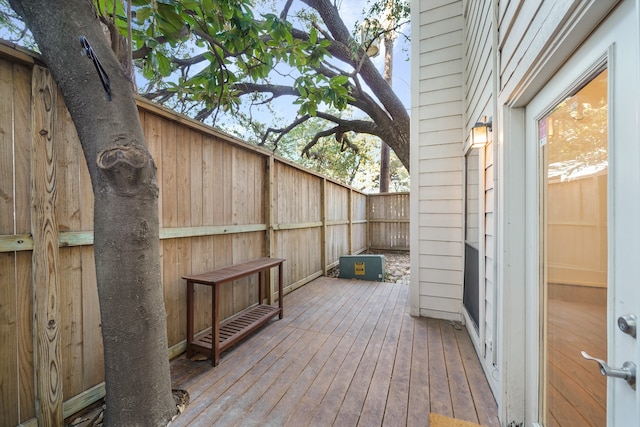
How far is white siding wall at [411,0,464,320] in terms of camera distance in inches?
120

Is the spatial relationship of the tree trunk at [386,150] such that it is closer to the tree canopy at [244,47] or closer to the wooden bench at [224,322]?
the tree canopy at [244,47]

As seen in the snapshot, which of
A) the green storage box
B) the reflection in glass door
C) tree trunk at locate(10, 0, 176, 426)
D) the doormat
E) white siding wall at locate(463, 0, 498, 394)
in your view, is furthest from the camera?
the green storage box

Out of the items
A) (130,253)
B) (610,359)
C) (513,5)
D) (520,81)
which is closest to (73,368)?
(130,253)

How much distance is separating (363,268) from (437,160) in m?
2.57

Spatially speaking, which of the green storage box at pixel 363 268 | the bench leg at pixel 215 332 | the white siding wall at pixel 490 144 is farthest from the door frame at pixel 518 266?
the green storage box at pixel 363 268

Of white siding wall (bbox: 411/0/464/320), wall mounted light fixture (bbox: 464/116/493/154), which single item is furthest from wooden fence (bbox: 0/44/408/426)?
wall mounted light fixture (bbox: 464/116/493/154)

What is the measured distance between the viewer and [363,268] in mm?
5004

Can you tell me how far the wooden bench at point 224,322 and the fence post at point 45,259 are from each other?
86 centimetres

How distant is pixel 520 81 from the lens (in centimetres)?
136

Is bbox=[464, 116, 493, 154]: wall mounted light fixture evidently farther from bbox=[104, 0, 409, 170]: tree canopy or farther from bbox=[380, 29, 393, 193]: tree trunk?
bbox=[380, 29, 393, 193]: tree trunk

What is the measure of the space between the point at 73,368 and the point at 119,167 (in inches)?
53.4

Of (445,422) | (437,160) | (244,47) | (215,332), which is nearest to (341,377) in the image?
(445,422)

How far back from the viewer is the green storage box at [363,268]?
4.92 m

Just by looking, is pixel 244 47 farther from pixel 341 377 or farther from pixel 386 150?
pixel 386 150
